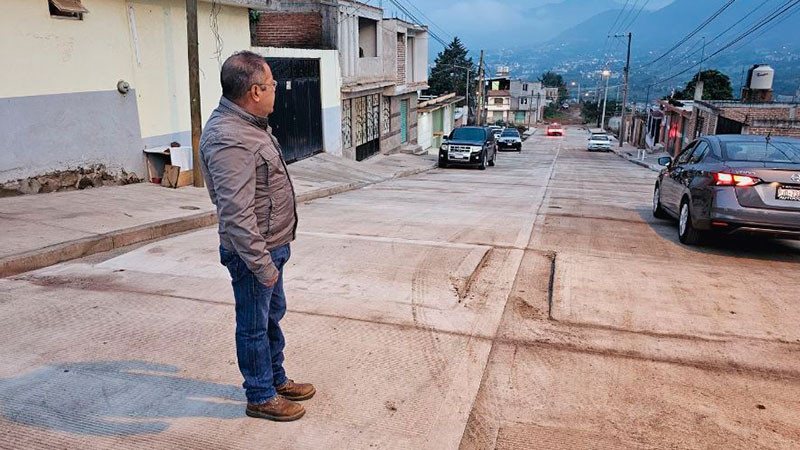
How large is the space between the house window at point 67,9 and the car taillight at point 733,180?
960 centimetres

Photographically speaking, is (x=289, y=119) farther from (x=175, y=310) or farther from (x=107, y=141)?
(x=175, y=310)

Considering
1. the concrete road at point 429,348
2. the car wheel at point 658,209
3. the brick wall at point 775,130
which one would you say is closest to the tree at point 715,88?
the brick wall at point 775,130

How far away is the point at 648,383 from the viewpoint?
3588 mm

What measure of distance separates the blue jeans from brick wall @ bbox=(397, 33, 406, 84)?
84.0 ft

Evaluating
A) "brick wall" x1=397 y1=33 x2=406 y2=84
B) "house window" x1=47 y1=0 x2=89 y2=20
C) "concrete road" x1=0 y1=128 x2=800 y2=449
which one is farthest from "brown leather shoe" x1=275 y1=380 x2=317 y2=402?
"brick wall" x1=397 y1=33 x2=406 y2=84

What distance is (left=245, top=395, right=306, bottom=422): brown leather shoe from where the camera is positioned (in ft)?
9.96

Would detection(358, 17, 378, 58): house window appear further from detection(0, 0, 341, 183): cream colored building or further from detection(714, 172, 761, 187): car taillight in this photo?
detection(714, 172, 761, 187): car taillight

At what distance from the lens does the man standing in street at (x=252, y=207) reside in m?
2.64

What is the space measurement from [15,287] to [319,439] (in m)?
3.68

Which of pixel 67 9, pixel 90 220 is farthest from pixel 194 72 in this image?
pixel 90 220

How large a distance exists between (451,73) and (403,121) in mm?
63857

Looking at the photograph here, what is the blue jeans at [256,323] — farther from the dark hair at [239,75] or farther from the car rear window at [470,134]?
the car rear window at [470,134]

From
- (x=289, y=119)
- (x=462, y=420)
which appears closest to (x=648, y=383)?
(x=462, y=420)

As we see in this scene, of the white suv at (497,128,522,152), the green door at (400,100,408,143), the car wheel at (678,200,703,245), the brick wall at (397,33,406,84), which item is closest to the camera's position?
the car wheel at (678,200,703,245)
